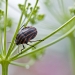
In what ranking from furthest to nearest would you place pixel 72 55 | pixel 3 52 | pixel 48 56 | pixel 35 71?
1. pixel 48 56
2. pixel 35 71
3. pixel 72 55
4. pixel 3 52

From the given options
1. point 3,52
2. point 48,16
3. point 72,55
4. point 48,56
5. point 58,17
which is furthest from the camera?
point 48,56

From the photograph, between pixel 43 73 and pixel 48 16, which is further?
pixel 43 73

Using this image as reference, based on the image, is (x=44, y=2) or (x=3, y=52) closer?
(x=3, y=52)

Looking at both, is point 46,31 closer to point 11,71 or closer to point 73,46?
point 73,46

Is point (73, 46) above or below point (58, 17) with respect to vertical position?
below

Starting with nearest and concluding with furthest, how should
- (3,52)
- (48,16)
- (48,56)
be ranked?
1. (3,52)
2. (48,16)
3. (48,56)

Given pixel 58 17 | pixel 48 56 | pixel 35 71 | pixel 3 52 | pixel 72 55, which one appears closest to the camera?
pixel 3 52

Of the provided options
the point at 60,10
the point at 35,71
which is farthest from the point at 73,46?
the point at 35,71

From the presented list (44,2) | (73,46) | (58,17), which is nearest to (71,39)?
(73,46)

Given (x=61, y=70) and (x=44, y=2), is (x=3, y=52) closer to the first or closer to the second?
(x=44, y=2)
